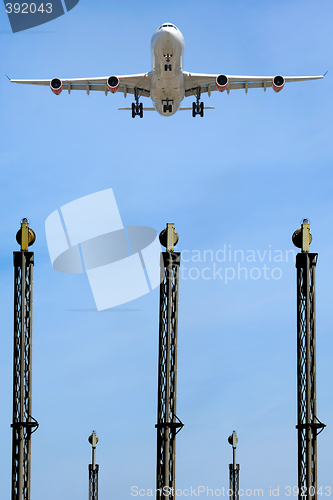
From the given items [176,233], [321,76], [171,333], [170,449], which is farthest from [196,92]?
[170,449]

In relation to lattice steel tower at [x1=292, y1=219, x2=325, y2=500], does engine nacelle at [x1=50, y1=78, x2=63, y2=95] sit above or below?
above

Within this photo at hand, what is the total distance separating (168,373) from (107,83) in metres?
25.2

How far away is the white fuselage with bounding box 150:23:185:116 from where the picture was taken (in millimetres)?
45188

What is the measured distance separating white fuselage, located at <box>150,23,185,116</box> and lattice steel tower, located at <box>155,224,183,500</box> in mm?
15264

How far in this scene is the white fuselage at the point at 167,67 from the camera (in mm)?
45188

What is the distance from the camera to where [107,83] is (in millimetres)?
49812

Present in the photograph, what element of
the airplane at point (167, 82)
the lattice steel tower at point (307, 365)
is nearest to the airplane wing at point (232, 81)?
the airplane at point (167, 82)

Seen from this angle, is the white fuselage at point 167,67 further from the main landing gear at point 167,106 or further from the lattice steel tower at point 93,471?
the lattice steel tower at point 93,471

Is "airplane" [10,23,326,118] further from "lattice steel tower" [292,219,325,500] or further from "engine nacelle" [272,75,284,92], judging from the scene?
"lattice steel tower" [292,219,325,500]

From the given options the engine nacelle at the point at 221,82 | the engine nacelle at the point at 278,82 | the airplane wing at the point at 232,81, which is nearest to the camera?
the engine nacelle at the point at 221,82

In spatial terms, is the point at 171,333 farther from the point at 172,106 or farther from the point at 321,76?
the point at 321,76

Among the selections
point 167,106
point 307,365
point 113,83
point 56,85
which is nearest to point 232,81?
point 167,106

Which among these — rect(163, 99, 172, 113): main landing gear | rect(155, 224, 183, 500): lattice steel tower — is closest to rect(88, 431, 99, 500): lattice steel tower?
rect(155, 224, 183, 500): lattice steel tower

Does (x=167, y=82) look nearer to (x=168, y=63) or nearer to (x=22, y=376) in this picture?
(x=168, y=63)
